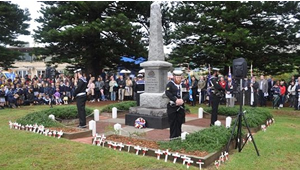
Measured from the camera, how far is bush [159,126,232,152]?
22.4 ft

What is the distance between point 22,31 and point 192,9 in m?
16.4

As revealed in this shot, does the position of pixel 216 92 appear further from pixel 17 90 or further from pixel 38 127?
pixel 17 90

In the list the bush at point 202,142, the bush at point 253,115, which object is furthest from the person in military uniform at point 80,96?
the bush at point 253,115

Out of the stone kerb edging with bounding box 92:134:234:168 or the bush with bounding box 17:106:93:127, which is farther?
the bush with bounding box 17:106:93:127

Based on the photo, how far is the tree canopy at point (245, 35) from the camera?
19078 millimetres

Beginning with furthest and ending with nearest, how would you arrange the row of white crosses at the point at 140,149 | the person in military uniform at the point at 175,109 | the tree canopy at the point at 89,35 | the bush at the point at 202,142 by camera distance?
the tree canopy at the point at 89,35 → the person in military uniform at the point at 175,109 → the bush at the point at 202,142 → the row of white crosses at the point at 140,149

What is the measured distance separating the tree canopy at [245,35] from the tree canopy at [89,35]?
4.01 meters

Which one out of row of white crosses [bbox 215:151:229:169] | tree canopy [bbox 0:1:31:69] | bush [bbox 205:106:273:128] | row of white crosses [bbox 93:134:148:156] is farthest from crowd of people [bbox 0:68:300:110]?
row of white crosses [bbox 215:151:229:169]

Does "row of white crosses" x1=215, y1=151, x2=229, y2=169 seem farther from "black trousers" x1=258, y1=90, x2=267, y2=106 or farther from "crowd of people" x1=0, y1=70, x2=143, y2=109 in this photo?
"black trousers" x1=258, y1=90, x2=267, y2=106

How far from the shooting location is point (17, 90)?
1792 cm

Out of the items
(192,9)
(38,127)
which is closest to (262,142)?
(38,127)

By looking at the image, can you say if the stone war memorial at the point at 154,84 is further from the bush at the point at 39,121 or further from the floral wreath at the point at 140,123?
the bush at the point at 39,121

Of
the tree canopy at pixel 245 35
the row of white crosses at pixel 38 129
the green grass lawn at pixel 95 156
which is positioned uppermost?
the tree canopy at pixel 245 35

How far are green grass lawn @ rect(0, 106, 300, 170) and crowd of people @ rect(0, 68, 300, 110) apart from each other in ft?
24.8
